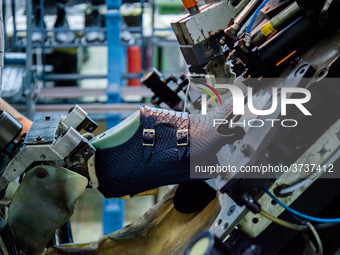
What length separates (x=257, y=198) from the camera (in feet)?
3.76

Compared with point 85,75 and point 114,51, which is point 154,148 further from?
point 85,75

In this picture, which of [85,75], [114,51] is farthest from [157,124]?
[85,75]

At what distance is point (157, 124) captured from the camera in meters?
1.33

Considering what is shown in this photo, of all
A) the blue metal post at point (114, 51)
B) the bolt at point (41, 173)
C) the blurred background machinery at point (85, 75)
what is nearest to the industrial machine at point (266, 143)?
the bolt at point (41, 173)

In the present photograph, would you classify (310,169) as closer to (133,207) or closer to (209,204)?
(209,204)

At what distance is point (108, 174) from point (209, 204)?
467 mm

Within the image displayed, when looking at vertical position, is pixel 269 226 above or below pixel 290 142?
below

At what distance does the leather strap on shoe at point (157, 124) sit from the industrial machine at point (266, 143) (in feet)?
0.07

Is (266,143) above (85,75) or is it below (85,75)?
above

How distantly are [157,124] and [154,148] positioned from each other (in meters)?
0.08

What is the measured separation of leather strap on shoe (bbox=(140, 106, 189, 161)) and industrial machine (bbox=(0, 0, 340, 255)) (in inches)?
0.8

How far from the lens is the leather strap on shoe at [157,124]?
1.31 metres

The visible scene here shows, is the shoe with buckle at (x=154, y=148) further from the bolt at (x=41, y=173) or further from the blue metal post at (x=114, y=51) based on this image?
the blue metal post at (x=114, y=51)

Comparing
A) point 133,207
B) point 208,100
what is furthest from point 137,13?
point 208,100
